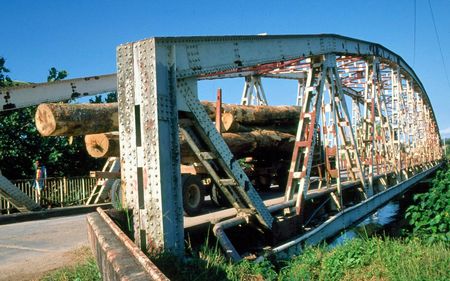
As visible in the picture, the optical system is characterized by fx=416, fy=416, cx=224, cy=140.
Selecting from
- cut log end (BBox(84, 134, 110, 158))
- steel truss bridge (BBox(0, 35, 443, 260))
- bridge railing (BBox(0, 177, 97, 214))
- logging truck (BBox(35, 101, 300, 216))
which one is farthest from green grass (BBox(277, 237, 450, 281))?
bridge railing (BBox(0, 177, 97, 214))

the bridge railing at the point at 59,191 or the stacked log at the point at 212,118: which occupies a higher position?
the stacked log at the point at 212,118

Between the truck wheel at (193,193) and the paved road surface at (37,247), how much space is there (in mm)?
2002

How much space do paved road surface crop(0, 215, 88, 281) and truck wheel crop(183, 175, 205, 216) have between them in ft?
6.57

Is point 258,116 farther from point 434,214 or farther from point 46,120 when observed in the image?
point 46,120

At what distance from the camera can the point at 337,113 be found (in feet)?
32.4

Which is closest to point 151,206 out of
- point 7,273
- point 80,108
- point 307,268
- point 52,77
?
point 7,273

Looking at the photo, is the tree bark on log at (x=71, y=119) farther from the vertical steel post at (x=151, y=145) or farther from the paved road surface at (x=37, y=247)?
the vertical steel post at (x=151, y=145)

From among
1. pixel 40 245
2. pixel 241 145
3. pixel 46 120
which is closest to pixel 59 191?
pixel 46 120

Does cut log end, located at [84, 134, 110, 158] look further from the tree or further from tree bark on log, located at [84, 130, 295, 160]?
the tree

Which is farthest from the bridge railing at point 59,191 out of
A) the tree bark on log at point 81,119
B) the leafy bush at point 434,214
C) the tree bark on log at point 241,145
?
the leafy bush at point 434,214

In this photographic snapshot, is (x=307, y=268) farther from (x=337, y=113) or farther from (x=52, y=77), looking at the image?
(x=52, y=77)

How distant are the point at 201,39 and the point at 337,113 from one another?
5288 millimetres

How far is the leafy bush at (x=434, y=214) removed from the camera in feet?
25.6

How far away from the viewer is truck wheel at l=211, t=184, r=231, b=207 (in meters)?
9.41
